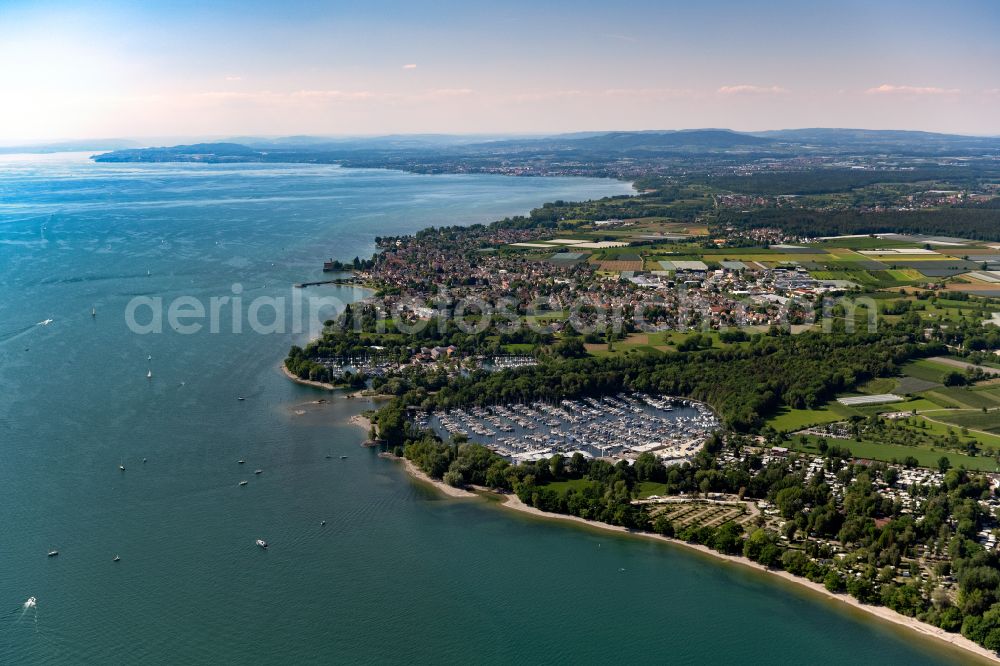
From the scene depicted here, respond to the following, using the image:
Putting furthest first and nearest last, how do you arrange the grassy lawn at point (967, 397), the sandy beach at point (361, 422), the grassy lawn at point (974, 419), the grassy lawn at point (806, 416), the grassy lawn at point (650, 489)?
the grassy lawn at point (967, 397)
the sandy beach at point (361, 422)
the grassy lawn at point (806, 416)
the grassy lawn at point (974, 419)
the grassy lawn at point (650, 489)

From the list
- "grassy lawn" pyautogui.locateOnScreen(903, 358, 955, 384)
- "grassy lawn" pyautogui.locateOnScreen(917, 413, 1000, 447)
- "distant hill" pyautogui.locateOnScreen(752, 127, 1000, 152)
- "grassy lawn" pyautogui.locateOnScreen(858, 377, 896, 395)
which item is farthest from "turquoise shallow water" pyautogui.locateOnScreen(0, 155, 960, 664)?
"distant hill" pyautogui.locateOnScreen(752, 127, 1000, 152)

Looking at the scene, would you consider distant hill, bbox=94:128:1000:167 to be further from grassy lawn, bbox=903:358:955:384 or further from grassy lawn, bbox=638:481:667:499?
grassy lawn, bbox=638:481:667:499

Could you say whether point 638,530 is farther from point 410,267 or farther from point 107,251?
point 107,251

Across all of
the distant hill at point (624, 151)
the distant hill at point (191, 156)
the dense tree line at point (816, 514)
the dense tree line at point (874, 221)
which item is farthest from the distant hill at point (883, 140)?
the dense tree line at point (816, 514)

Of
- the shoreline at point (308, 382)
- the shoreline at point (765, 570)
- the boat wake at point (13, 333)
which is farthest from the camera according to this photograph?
the boat wake at point (13, 333)

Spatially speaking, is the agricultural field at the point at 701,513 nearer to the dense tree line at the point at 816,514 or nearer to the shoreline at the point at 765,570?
the dense tree line at the point at 816,514

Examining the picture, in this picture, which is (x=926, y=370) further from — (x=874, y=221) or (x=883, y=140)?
(x=883, y=140)
